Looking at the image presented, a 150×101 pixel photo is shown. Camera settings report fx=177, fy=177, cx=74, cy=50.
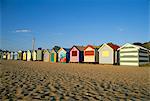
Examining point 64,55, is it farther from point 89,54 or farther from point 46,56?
point 46,56

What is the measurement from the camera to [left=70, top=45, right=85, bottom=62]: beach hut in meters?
40.4

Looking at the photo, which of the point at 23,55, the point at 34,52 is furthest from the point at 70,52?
the point at 23,55

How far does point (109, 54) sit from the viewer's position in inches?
1308

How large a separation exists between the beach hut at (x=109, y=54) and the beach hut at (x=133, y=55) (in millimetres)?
1612

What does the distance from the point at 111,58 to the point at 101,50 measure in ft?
9.62

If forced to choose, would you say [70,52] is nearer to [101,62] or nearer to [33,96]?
[101,62]

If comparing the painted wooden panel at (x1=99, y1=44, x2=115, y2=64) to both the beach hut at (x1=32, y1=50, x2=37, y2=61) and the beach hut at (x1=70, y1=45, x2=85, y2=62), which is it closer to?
the beach hut at (x1=70, y1=45, x2=85, y2=62)

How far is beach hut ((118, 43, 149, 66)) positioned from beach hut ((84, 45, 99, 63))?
6.91 metres

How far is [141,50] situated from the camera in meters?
29.6

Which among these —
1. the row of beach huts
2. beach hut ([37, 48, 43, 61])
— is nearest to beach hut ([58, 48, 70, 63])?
the row of beach huts

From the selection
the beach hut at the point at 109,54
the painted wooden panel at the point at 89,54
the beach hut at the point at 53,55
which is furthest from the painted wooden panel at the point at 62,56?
the beach hut at the point at 109,54

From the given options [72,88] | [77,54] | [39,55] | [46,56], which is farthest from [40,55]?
[72,88]

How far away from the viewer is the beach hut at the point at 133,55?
28.5 metres

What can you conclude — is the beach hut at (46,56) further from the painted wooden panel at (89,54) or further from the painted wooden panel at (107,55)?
the painted wooden panel at (107,55)
